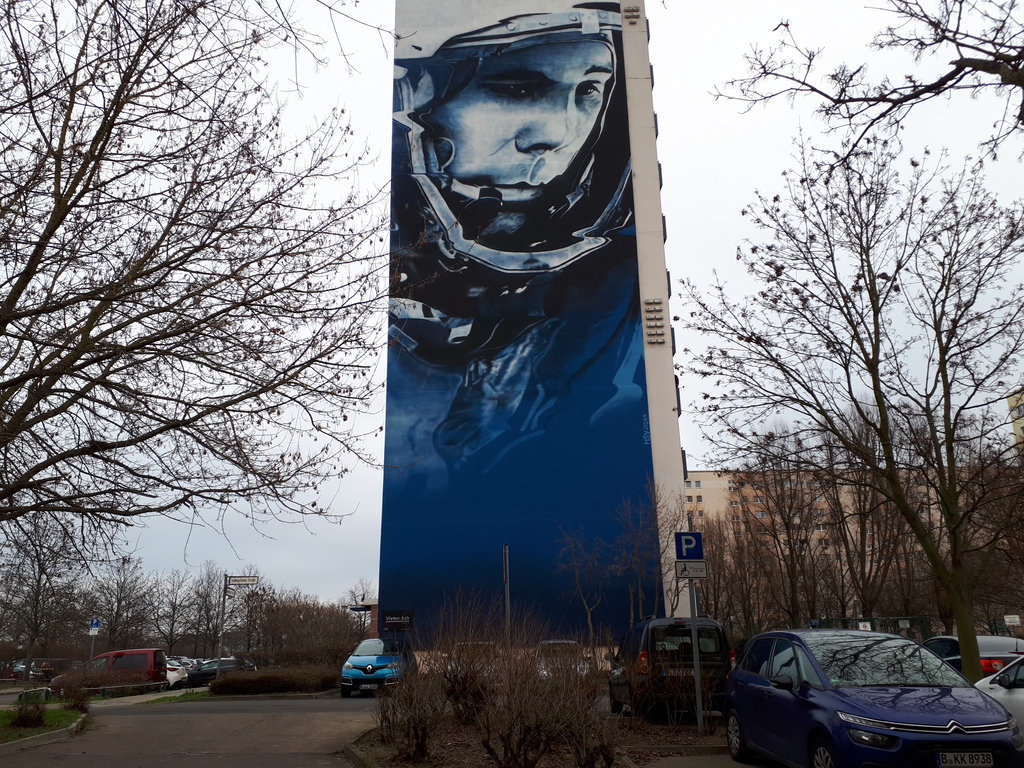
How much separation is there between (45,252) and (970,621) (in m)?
14.1

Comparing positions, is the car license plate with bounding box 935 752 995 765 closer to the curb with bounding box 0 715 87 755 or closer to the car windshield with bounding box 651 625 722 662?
the car windshield with bounding box 651 625 722 662

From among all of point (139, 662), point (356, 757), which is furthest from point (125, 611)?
point (356, 757)

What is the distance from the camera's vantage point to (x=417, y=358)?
138 feet

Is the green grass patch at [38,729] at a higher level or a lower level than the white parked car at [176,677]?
higher

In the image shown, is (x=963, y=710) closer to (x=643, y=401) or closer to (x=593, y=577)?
(x=593, y=577)

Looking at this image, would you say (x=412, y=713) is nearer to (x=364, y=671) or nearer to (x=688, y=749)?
(x=688, y=749)

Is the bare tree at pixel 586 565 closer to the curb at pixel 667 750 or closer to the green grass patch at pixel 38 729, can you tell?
the green grass patch at pixel 38 729

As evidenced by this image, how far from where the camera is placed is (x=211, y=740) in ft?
40.0

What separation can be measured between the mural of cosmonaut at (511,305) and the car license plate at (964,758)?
30.5 meters

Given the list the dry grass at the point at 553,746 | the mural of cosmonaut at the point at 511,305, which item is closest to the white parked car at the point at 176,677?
the mural of cosmonaut at the point at 511,305

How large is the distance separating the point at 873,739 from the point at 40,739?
11963mm

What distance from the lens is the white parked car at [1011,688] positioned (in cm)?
1044

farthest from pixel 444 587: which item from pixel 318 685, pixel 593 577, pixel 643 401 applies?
pixel 318 685

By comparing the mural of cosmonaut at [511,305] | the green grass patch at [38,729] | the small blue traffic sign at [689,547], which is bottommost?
the green grass patch at [38,729]
